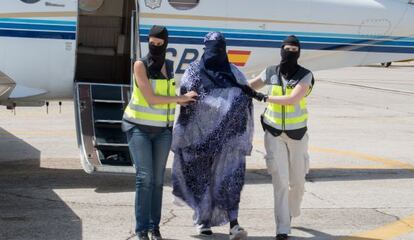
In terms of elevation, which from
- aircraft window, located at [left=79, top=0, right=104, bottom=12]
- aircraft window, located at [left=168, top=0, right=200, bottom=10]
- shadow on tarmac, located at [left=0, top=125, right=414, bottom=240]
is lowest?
shadow on tarmac, located at [left=0, top=125, right=414, bottom=240]

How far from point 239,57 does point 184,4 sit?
3.65 ft

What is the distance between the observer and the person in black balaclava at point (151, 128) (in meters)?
7.14

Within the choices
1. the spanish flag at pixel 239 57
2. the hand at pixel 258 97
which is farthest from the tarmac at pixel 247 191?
the spanish flag at pixel 239 57

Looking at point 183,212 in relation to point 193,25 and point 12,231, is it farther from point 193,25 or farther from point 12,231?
point 193,25

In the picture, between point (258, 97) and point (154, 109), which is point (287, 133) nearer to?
point (258, 97)

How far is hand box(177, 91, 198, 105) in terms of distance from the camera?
7.17m

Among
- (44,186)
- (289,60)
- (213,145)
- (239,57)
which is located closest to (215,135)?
(213,145)

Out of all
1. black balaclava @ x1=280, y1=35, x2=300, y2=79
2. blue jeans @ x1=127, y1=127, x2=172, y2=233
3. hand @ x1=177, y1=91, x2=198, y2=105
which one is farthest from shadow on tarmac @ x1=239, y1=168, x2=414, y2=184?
hand @ x1=177, y1=91, x2=198, y2=105

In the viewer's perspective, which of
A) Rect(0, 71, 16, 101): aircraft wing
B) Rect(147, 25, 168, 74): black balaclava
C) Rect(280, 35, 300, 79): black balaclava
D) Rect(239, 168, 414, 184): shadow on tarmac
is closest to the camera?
Rect(147, 25, 168, 74): black balaclava

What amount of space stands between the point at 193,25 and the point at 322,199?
9.57ft

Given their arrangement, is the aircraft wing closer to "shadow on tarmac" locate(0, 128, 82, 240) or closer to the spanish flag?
"shadow on tarmac" locate(0, 128, 82, 240)

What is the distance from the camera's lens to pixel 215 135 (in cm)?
729

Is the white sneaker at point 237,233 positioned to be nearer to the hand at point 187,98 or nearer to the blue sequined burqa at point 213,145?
the blue sequined burqa at point 213,145

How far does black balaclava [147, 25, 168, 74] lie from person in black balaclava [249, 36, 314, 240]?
3.43 feet
